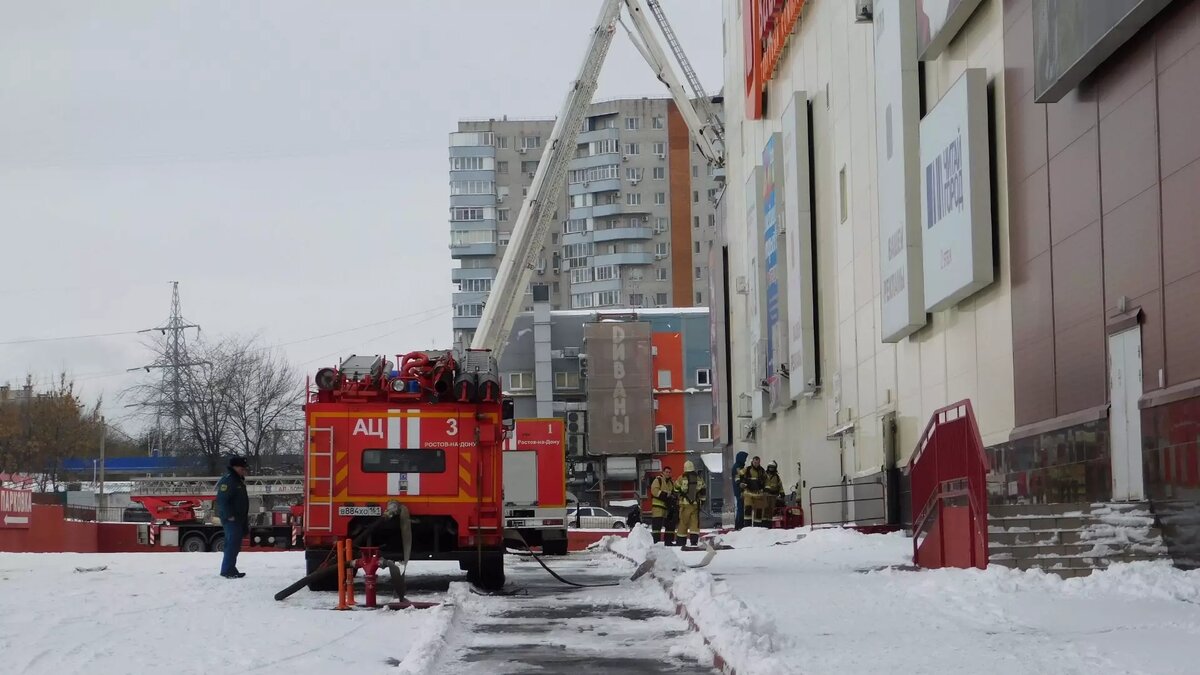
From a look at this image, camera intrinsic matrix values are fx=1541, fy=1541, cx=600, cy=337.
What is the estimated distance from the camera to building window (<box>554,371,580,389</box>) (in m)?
89.4

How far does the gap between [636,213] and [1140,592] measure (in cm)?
12490

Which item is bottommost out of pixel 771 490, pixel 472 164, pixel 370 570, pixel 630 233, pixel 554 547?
pixel 554 547

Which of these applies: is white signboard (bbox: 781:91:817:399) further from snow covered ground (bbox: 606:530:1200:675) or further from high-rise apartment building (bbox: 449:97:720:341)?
high-rise apartment building (bbox: 449:97:720:341)

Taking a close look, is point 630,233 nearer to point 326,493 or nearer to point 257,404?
point 257,404

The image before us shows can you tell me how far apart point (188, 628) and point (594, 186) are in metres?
127

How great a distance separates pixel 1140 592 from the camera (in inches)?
504

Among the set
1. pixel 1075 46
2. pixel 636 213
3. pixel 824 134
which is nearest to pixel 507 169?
pixel 636 213

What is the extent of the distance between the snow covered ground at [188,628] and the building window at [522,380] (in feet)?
219

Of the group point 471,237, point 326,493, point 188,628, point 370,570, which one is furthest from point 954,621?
point 471,237

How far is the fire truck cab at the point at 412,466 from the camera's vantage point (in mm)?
18109

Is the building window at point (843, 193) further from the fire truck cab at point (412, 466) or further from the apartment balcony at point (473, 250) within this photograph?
the apartment balcony at point (473, 250)

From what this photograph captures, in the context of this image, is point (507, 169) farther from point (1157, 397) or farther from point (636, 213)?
point (1157, 397)

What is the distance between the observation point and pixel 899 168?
26734 millimetres

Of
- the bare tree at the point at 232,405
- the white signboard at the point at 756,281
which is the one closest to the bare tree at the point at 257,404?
the bare tree at the point at 232,405
